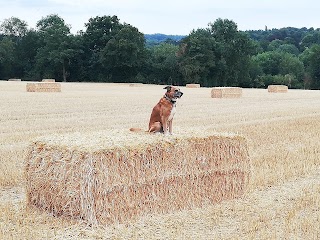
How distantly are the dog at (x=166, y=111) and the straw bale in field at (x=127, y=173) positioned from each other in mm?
188

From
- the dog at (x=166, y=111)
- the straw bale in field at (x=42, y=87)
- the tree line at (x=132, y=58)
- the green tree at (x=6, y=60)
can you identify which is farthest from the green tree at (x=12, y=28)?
the dog at (x=166, y=111)

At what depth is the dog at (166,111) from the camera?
7.75 metres

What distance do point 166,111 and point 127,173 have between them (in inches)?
48.3

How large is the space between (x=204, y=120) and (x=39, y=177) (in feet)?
37.2

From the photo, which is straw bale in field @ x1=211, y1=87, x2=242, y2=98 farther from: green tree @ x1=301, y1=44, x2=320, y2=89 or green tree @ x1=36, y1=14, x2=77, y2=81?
green tree @ x1=301, y1=44, x2=320, y2=89

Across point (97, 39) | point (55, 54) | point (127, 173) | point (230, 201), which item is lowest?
point (230, 201)

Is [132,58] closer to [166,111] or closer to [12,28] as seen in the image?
[12,28]

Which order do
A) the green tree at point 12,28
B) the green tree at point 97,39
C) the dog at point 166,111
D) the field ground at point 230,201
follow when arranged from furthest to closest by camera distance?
the green tree at point 12,28 → the green tree at point 97,39 → the dog at point 166,111 → the field ground at point 230,201

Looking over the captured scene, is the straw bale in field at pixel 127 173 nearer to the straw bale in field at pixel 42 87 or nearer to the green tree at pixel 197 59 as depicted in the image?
the straw bale in field at pixel 42 87

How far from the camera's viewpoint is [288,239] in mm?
6262

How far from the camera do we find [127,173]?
7062mm

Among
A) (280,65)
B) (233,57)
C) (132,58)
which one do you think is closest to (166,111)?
(132,58)

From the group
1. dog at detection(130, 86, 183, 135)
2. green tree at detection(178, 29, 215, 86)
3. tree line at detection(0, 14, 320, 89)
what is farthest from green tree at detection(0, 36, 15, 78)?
dog at detection(130, 86, 183, 135)

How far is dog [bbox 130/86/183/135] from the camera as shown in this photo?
7750mm
